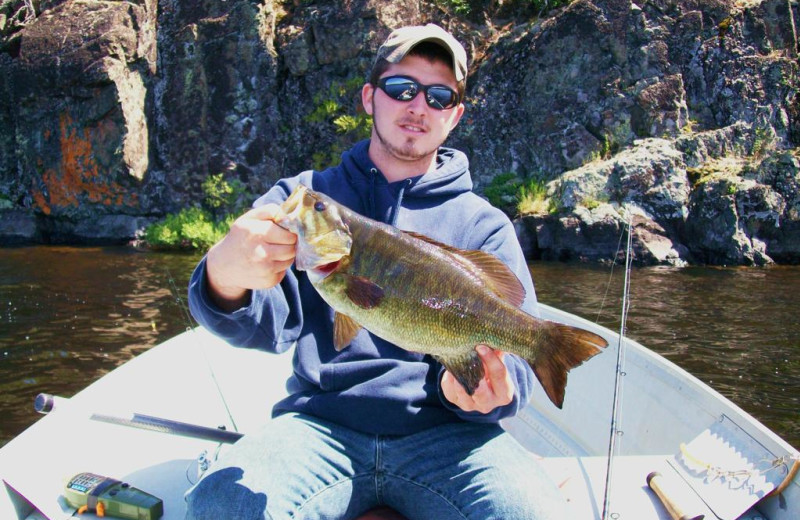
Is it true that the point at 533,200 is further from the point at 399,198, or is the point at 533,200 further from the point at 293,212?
the point at 293,212

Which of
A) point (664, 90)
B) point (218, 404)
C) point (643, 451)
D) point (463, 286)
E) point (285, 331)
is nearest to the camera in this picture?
point (463, 286)

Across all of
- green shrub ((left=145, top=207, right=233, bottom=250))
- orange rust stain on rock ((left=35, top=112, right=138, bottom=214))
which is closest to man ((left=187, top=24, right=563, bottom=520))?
green shrub ((left=145, top=207, right=233, bottom=250))

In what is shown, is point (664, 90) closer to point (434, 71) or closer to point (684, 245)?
point (684, 245)

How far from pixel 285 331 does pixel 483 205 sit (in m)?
1.25

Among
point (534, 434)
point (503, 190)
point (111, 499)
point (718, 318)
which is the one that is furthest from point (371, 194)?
point (503, 190)

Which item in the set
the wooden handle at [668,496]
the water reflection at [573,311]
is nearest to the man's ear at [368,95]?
the wooden handle at [668,496]

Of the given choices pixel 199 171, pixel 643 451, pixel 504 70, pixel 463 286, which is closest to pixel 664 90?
pixel 504 70

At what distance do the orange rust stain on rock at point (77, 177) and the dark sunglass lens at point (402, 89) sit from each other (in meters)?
21.7

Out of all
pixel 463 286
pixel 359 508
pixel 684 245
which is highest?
pixel 463 286

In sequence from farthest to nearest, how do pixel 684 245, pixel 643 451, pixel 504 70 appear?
1. pixel 504 70
2. pixel 684 245
3. pixel 643 451

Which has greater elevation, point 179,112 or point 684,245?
point 179,112

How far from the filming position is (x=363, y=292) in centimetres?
233

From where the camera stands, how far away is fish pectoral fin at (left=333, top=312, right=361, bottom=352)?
8.05ft

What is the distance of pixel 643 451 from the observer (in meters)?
4.27
